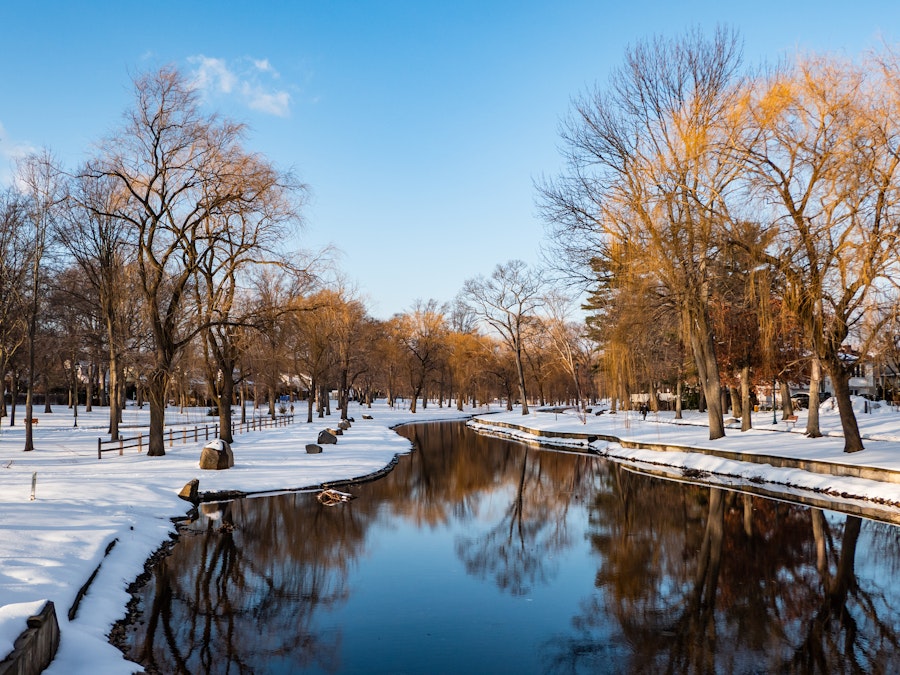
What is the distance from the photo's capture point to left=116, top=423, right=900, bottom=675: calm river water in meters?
7.43

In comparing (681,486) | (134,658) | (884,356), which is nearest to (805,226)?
(884,356)

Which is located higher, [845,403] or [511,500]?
[845,403]

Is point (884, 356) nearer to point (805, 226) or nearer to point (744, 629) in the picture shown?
point (805, 226)

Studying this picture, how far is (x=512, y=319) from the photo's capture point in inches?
2333

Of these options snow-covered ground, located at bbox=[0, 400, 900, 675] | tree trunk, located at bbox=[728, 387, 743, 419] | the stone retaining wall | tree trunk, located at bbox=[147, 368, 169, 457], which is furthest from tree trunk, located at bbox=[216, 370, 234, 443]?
tree trunk, located at bbox=[728, 387, 743, 419]

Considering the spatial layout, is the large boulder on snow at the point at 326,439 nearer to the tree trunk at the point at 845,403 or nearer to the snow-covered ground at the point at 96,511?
the snow-covered ground at the point at 96,511

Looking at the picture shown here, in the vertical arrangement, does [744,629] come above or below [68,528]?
below

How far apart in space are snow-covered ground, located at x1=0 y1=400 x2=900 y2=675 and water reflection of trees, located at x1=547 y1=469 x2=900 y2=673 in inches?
178

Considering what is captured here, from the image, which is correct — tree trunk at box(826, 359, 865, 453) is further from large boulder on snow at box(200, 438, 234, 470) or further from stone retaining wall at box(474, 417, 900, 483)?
large boulder on snow at box(200, 438, 234, 470)

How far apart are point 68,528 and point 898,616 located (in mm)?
12291

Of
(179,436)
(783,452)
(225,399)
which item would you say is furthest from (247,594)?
(179,436)

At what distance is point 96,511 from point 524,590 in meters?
8.28

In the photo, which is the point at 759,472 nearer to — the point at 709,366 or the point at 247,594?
the point at 709,366

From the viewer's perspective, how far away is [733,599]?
930 cm
